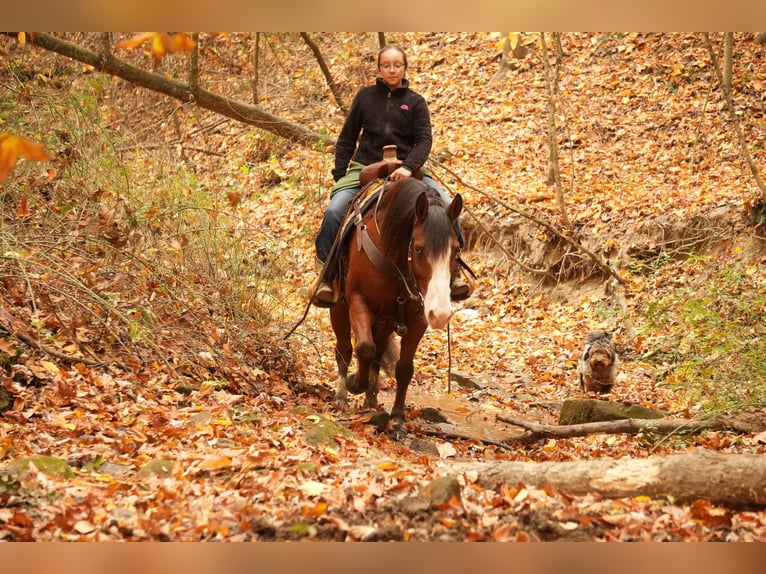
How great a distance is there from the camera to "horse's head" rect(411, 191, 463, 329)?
235 inches

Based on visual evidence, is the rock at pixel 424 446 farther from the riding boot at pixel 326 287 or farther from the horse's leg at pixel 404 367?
the riding boot at pixel 326 287

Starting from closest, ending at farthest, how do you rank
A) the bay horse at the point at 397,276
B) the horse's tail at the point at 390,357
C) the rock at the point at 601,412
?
1. the bay horse at the point at 397,276
2. the rock at the point at 601,412
3. the horse's tail at the point at 390,357

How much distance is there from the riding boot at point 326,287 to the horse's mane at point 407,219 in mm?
911

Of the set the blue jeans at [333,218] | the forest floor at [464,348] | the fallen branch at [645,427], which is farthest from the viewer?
the blue jeans at [333,218]

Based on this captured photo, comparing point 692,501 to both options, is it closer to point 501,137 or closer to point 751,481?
point 751,481

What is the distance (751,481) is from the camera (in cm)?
414

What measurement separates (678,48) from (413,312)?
1260 cm

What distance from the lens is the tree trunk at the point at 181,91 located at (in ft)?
32.8

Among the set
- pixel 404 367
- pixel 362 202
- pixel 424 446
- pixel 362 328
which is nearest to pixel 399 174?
pixel 362 202

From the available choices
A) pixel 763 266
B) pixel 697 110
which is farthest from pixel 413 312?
pixel 697 110

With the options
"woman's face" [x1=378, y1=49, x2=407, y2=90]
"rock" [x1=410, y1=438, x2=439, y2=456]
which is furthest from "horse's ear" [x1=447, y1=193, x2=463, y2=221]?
"rock" [x1=410, y1=438, x2=439, y2=456]

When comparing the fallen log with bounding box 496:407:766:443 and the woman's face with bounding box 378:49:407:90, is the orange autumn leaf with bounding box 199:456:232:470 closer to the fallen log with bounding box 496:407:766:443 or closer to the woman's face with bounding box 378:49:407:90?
the fallen log with bounding box 496:407:766:443

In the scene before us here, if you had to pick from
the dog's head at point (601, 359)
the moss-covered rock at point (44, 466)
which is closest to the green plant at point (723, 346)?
the dog's head at point (601, 359)

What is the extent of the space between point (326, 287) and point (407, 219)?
142cm
